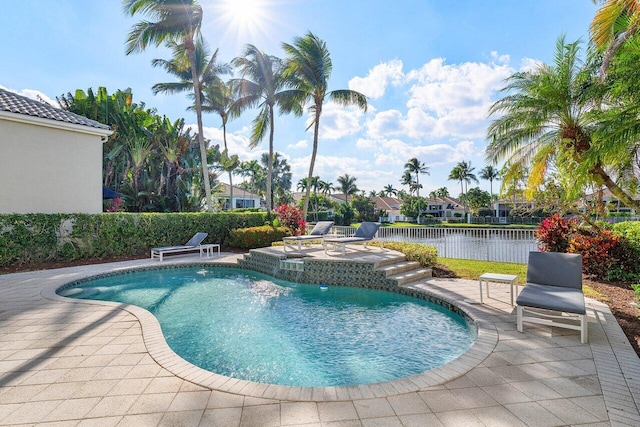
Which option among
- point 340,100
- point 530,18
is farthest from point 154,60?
point 530,18

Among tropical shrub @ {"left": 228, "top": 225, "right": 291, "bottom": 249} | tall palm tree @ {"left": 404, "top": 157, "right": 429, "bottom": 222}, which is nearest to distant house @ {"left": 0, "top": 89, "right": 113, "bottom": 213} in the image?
tropical shrub @ {"left": 228, "top": 225, "right": 291, "bottom": 249}

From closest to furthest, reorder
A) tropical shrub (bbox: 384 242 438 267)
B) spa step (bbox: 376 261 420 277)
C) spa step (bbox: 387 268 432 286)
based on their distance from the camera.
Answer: spa step (bbox: 387 268 432 286), spa step (bbox: 376 261 420 277), tropical shrub (bbox: 384 242 438 267)

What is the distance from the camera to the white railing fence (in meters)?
11.2

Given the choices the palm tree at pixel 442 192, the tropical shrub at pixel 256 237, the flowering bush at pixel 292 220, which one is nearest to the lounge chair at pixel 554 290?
the tropical shrub at pixel 256 237

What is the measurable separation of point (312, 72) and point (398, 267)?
13882mm

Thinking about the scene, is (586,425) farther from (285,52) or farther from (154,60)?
(154,60)

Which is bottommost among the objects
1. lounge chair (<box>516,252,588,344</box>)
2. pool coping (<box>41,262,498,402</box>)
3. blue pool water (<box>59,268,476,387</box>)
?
blue pool water (<box>59,268,476,387</box>)

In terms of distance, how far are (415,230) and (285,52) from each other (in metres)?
13.2

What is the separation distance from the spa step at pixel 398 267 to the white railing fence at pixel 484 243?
10.1 ft

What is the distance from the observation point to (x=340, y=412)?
278 cm

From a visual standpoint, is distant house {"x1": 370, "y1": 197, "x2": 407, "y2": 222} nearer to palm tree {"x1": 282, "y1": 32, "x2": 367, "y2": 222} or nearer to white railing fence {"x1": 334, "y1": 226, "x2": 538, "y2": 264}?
palm tree {"x1": 282, "y1": 32, "x2": 367, "y2": 222}

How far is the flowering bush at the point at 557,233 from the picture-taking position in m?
9.66

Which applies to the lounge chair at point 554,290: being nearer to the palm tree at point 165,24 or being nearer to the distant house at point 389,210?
the palm tree at point 165,24

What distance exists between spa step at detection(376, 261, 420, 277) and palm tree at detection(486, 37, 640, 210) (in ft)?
14.7
